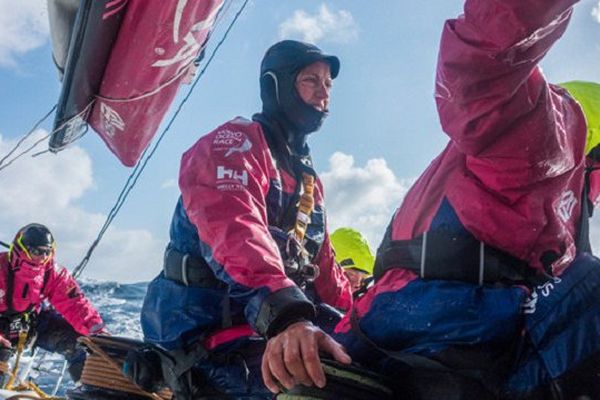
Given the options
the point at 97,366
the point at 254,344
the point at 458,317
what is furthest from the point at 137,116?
the point at 458,317

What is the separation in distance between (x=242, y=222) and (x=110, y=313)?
22.3 metres

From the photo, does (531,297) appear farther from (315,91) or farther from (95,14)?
(95,14)

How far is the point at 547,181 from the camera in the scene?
61.6 inches

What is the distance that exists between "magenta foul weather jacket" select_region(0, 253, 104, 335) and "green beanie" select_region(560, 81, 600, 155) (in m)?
7.25

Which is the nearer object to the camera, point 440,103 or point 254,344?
point 440,103

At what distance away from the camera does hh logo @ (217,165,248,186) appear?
97.8 inches

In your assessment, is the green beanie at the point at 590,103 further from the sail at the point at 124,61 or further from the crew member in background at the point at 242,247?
the sail at the point at 124,61

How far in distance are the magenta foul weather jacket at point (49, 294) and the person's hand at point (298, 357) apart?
688 centimetres

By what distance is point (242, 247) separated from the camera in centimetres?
211

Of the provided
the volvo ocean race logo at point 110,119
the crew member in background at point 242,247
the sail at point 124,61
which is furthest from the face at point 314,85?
the volvo ocean race logo at point 110,119

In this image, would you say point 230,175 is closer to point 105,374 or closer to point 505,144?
point 505,144

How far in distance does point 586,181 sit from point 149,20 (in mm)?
3529

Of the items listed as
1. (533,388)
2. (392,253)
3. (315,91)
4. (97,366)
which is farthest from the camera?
(315,91)

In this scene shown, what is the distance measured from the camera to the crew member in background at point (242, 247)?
6.76 ft
